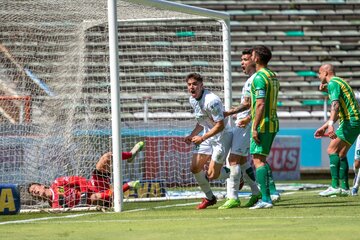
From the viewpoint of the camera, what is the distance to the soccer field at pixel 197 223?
7.79 meters

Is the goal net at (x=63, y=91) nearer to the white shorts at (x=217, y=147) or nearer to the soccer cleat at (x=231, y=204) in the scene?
the white shorts at (x=217, y=147)

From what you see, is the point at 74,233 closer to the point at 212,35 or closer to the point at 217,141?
the point at 217,141

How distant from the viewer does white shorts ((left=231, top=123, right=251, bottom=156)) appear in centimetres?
1180

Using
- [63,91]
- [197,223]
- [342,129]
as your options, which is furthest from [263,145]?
[63,91]

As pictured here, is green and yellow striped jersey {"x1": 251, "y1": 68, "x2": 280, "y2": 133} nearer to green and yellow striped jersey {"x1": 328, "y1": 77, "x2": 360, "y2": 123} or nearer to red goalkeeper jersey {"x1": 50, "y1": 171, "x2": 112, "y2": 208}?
red goalkeeper jersey {"x1": 50, "y1": 171, "x2": 112, "y2": 208}

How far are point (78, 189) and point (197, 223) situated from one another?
11.9 ft

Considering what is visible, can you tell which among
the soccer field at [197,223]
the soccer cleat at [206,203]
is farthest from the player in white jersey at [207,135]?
the soccer field at [197,223]

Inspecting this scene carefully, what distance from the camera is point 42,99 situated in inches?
538

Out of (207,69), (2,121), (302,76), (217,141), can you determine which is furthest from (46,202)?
(302,76)

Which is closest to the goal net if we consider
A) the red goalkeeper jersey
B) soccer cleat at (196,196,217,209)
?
A: the red goalkeeper jersey

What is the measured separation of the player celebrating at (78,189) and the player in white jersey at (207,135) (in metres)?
1.07

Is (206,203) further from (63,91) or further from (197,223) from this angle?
(63,91)

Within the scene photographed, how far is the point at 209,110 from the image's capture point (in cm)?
1152

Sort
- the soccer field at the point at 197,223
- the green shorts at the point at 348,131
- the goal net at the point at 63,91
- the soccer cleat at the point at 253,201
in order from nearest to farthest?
the soccer field at the point at 197,223
the soccer cleat at the point at 253,201
the goal net at the point at 63,91
the green shorts at the point at 348,131
